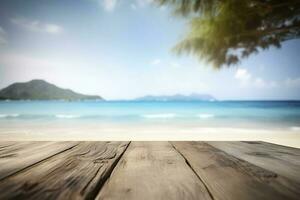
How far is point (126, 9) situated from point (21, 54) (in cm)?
1071

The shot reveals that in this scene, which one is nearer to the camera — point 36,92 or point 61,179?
point 61,179

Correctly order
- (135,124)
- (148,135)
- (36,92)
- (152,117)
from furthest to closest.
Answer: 1. (36,92)
2. (152,117)
3. (135,124)
4. (148,135)

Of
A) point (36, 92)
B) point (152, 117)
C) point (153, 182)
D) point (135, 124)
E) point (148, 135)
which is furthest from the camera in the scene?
point (36, 92)

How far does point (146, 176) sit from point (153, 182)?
0.04m

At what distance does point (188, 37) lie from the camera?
255 centimetres

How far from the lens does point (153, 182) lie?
44 centimetres

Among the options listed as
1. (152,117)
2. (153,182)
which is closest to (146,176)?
(153,182)

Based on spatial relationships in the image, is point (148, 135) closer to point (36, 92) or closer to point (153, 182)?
point (153, 182)

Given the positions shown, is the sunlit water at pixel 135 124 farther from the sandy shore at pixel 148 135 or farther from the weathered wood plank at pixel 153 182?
the weathered wood plank at pixel 153 182

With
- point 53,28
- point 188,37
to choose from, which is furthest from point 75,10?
point 188,37

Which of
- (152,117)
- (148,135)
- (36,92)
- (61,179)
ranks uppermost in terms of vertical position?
(36,92)

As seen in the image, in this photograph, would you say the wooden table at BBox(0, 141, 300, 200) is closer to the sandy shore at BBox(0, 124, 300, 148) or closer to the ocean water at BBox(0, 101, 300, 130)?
the sandy shore at BBox(0, 124, 300, 148)

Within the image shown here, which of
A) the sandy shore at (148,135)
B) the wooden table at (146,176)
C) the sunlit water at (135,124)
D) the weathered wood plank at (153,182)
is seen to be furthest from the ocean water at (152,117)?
the weathered wood plank at (153,182)

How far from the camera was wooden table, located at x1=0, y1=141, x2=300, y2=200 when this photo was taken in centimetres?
37
